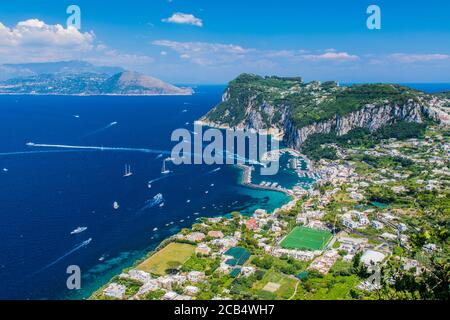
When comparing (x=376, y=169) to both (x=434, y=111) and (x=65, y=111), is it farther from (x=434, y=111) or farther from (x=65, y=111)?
(x=65, y=111)

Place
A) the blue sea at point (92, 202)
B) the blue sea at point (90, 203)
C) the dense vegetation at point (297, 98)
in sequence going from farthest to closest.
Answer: the dense vegetation at point (297, 98) → the blue sea at point (92, 202) → the blue sea at point (90, 203)

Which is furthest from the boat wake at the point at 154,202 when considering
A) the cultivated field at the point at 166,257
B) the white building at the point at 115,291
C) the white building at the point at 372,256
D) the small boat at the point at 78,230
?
the white building at the point at 372,256

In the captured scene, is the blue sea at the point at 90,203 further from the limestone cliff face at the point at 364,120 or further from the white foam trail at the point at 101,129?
the limestone cliff face at the point at 364,120

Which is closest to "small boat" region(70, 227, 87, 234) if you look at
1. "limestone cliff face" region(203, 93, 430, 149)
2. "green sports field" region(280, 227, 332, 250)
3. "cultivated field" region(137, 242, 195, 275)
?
"cultivated field" region(137, 242, 195, 275)

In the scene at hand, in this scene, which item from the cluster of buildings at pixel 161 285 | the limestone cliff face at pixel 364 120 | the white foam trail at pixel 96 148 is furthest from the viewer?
the limestone cliff face at pixel 364 120

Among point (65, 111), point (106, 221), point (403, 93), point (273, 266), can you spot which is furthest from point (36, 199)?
point (65, 111)

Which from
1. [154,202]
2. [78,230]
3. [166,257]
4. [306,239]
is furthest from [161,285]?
[154,202]
